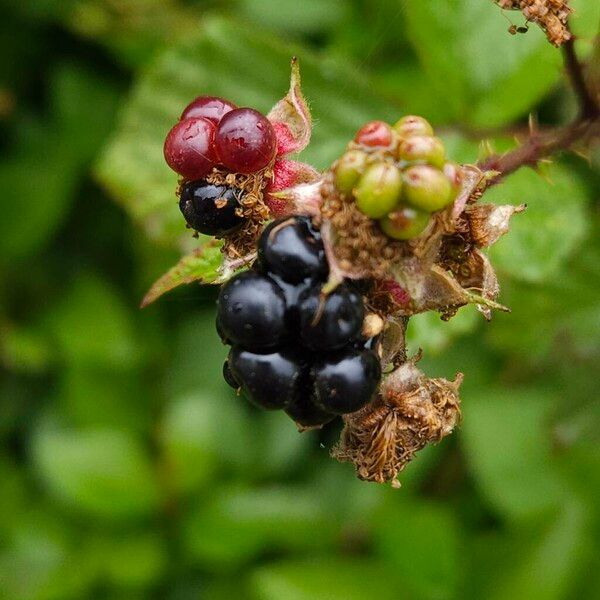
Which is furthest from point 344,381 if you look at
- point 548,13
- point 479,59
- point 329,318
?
point 479,59

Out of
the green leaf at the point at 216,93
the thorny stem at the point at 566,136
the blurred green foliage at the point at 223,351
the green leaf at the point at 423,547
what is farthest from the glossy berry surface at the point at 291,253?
the green leaf at the point at 423,547

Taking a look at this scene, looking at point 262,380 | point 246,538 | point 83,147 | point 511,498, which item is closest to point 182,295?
point 83,147

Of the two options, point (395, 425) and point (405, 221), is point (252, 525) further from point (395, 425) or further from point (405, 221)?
point (405, 221)

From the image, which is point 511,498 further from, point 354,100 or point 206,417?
point 354,100

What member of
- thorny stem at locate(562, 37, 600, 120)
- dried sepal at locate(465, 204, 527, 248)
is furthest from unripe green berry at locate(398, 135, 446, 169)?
thorny stem at locate(562, 37, 600, 120)

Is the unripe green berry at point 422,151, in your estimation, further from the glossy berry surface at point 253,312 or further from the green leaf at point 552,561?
the green leaf at point 552,561

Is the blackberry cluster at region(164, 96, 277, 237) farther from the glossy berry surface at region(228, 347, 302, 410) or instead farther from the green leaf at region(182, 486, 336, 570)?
the green leaf at region(182, 486, 336, 570)
